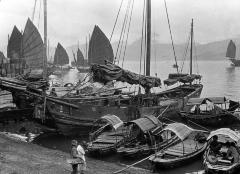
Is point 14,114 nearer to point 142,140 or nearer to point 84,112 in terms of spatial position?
point 84,112

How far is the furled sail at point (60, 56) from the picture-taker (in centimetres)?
13100

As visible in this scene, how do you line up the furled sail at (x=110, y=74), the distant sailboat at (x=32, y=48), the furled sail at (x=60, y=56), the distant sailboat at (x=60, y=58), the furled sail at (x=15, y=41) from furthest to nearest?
the furled sail at (x=60, y=56)
the distant sailboat at (x=60, y=58)
the furled sail at (x=15, y=41)
the distant sailboat at (x=32, y=48)
the furled sail at (x=110, y=74)

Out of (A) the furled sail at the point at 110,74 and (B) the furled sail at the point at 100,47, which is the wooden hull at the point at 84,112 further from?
(B) the furled sail at the point at 100,47

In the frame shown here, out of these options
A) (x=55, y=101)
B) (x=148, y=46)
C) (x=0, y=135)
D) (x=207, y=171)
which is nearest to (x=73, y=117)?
(x=55, y=101)

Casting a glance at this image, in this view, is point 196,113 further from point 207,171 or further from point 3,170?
point 3,170

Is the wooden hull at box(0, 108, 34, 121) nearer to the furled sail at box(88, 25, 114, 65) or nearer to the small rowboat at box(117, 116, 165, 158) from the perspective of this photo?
the small rowboat at box(117, 116, 165, 158)

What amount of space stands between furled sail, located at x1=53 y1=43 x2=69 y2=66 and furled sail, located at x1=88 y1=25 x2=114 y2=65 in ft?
211

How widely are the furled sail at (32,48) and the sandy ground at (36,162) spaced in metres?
27.3

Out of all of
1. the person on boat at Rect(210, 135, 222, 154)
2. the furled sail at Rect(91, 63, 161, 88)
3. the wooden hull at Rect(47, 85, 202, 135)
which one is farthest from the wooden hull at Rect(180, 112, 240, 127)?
the person on boat at Rect(210, 135, 222, 154)

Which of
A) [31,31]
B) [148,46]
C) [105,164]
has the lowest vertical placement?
[105,164]

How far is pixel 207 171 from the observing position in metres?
18.4

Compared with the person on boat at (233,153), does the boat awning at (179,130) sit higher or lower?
higher

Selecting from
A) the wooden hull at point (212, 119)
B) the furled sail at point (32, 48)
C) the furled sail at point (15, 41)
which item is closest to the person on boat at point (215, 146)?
the wooden hull at point (212, 119)

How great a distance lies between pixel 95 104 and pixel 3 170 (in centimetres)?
1322
